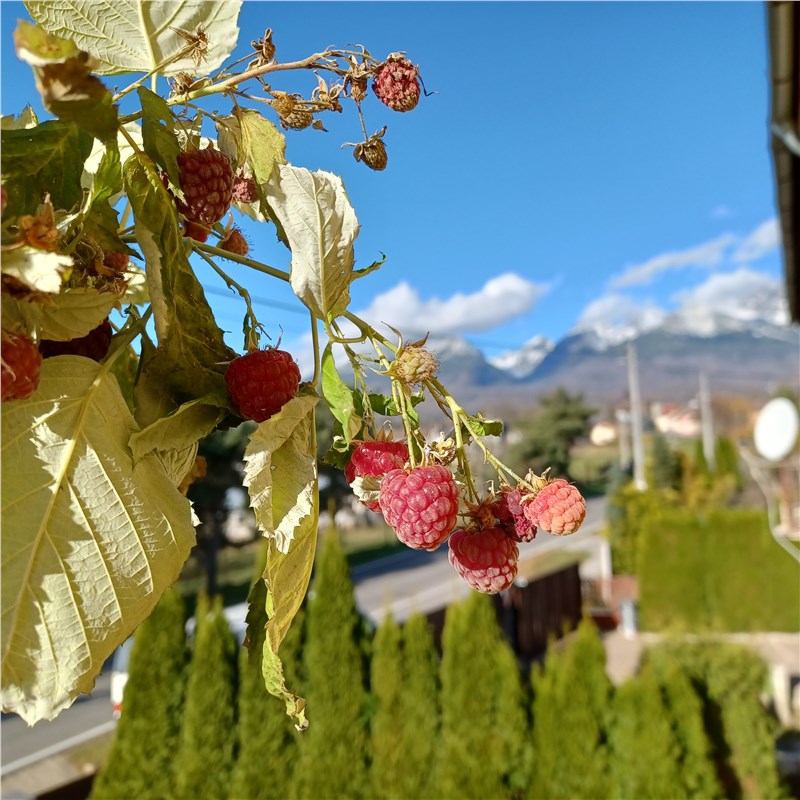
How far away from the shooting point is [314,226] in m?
0.29

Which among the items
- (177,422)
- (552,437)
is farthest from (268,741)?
(552,437)

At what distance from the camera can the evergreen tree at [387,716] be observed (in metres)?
2.57

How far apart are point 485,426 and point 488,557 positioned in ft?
0.23

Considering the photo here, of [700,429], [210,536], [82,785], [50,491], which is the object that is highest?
[700,429]

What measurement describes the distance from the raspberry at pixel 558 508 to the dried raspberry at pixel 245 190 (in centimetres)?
22

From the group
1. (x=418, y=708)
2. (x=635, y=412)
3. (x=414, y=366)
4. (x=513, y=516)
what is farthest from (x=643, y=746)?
(x=635, y=412)

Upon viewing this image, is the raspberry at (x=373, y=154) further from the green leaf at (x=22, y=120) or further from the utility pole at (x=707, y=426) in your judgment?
the utility pole at (x=707, y=426)

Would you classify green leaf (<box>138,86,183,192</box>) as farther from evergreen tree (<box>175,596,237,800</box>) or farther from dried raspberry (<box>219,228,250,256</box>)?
evergreen tree (<box>175,596,237,800</box>)

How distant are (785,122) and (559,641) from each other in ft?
15.7

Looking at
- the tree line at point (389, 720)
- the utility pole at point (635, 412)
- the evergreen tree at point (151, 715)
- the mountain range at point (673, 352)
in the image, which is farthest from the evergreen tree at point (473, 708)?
the mountain range at point (673, 352)

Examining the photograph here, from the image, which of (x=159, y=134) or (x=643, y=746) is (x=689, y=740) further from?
(x=159, y=134)

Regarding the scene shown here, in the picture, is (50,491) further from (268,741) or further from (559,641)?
(559,641)

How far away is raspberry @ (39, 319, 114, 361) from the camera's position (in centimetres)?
28

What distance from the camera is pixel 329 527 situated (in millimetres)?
2758
